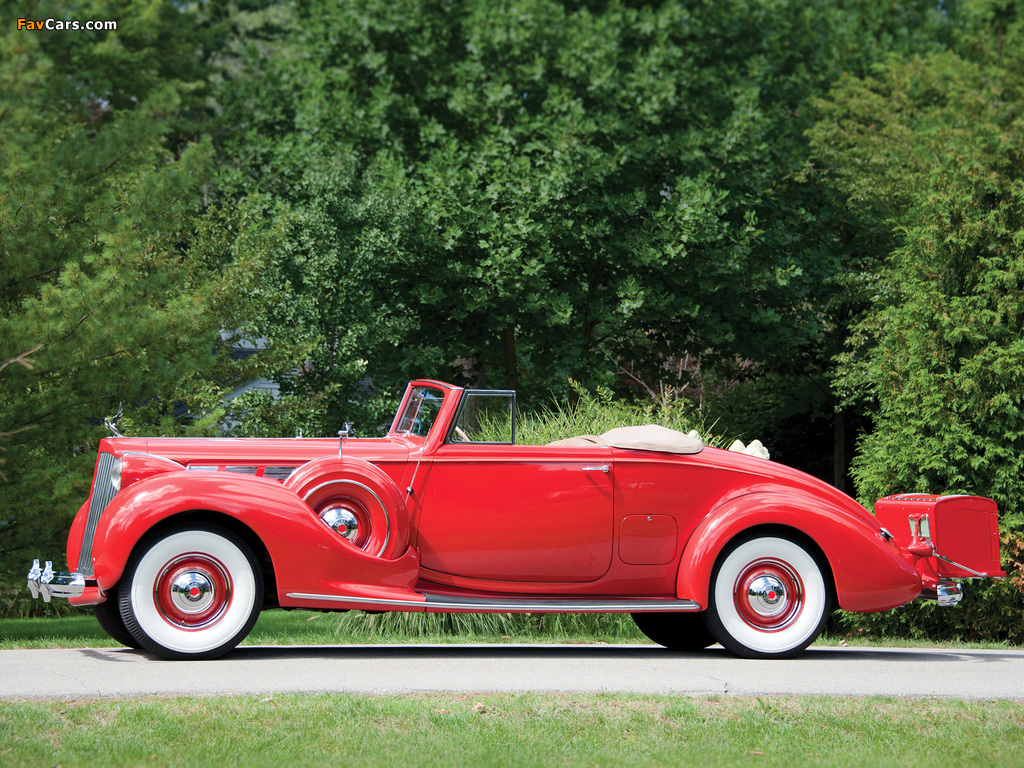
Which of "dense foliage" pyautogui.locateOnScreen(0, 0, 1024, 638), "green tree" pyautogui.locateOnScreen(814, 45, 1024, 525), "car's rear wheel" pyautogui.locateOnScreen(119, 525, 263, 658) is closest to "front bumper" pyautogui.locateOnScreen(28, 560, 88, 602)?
"car's rear wheel" pyautogui.locateOnScreen(119, 525, 263, 658)

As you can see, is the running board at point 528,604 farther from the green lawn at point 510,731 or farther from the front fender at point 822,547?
the green lawn at point 510,731

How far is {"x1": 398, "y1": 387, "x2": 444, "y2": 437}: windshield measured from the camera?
311 inches

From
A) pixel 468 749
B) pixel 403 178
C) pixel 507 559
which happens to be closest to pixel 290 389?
pixel 403 178

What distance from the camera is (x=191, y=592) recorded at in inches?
264

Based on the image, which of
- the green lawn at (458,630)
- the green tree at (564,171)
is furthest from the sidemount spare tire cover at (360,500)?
the green tree at (564,171)

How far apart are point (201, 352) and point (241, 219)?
21.0 ft

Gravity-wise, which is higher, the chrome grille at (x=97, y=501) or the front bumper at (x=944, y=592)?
the chrome grille at (x=97, y=501)

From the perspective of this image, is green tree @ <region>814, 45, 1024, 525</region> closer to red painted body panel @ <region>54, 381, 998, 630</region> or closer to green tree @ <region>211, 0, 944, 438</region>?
red painted body panel @ <region>54, 381, 998, 630</region>

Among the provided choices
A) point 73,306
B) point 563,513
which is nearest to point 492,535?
point 563,513

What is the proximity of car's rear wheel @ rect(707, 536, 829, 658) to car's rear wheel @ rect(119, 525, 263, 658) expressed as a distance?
122 inches

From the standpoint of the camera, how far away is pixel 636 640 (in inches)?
406

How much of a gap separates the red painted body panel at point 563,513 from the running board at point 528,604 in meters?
0.11

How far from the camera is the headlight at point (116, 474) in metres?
7.09

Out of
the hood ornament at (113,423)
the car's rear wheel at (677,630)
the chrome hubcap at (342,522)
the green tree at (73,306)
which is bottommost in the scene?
the car's rear wheel at (677,630)
